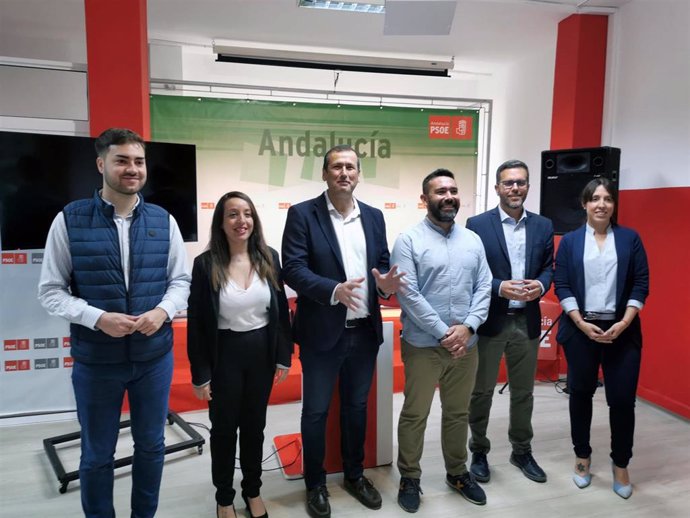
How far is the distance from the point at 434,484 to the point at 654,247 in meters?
2.56

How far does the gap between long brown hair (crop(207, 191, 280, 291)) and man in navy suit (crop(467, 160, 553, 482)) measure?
3.76 feet

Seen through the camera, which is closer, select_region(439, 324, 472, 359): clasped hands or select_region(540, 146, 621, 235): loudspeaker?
select_region(439, 324, 472, 359): clasped hands

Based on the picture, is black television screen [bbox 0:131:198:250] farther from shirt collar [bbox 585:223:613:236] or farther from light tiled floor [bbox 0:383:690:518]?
shirt collar [bbox 585:223:613:236]

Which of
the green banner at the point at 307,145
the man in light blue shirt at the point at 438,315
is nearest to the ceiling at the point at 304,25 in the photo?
the green banner at the point at 307,145

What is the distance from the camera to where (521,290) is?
246 cm

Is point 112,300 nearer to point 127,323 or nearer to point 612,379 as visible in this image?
point 127,323

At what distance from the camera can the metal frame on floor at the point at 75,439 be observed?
2.62 metres

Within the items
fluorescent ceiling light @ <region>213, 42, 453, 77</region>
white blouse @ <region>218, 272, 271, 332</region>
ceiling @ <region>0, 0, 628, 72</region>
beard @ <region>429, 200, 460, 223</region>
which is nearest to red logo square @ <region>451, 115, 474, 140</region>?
fluorescent ceiling light @ <region>213, 42, 453, 77</region>

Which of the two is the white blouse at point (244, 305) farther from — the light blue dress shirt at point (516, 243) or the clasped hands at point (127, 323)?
the light blue dress shirt at point (516, 243)

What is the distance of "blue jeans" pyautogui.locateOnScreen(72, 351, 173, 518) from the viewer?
1.89m

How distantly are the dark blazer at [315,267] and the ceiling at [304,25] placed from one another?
2.30m

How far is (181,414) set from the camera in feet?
12.0

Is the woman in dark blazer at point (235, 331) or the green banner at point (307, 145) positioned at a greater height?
the green banner at point (307, 145)

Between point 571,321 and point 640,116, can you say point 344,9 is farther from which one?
point 571,321
